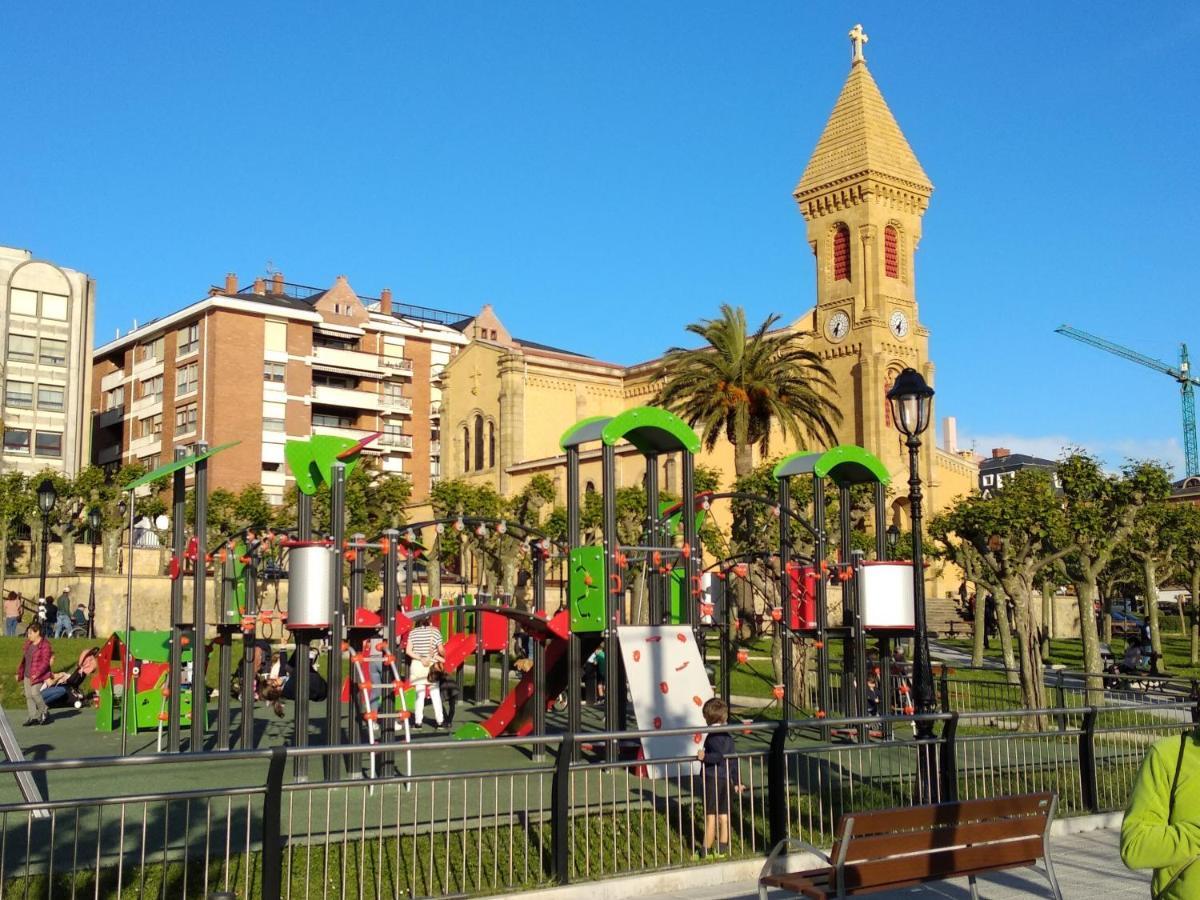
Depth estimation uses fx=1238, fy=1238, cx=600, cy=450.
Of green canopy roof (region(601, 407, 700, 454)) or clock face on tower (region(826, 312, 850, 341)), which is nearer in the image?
green canopy roof (region(601, 407, 700, 454))

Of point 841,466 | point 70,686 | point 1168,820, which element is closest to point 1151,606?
point 841,466

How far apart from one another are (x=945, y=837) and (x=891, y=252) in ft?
194

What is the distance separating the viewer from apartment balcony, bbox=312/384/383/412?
265 ft

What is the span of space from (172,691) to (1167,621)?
66900mm

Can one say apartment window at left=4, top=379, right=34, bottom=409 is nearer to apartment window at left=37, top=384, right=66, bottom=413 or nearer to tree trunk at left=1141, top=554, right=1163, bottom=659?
apartment window at left=37, top=384, right=66, bottom=413

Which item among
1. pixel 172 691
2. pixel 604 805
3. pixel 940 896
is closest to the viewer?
pixel 940 896

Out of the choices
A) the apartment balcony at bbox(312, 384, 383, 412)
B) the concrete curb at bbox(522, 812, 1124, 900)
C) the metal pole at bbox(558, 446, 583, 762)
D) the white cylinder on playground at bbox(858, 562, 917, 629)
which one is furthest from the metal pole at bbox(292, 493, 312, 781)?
the apartment balcony at bbox(312, 384, 383, 412)

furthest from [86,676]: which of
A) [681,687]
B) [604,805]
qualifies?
[604,805]

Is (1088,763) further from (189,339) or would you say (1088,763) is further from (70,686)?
(189,339)

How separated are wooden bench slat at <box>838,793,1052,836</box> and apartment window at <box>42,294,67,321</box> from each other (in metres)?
67.2

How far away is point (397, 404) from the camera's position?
86062 mm

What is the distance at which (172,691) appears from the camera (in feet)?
56.0

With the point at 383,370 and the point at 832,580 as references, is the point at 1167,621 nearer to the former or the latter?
the point at 383,370

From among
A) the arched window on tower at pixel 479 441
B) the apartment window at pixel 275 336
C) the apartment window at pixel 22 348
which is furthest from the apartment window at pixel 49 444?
the arched window on tower at pixel 479 441
